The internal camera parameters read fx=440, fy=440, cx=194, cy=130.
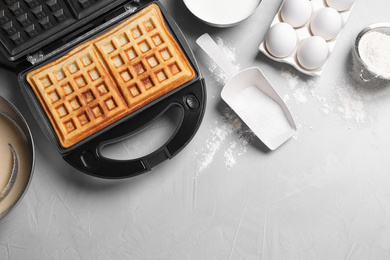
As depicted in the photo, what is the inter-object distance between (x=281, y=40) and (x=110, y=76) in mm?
532

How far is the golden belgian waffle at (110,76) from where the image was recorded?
1.27 meters

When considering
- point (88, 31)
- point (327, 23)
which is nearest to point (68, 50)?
point (88, 31)

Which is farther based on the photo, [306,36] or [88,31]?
[306,36]

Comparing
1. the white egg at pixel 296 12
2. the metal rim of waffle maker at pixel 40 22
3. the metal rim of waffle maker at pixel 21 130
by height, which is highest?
the metal rim of waffle maker at pixel 40 22

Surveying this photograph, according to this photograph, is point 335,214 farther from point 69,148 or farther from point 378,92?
point 69,148

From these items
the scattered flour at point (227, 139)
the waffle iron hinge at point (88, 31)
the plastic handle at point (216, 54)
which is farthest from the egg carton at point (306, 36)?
the waffle iron hinge at point (88, 31)

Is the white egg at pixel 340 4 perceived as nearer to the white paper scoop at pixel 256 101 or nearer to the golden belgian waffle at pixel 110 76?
the white paper scoop at pixel 256 101

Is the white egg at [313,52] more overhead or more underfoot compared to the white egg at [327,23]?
more underfoot

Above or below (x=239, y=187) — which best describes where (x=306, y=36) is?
above

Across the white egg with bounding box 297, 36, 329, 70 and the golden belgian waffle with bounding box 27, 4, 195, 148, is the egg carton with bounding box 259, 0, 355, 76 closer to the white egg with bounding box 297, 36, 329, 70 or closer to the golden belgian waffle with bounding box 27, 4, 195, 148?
the white egg with bounding box 297, 36, 329, 70

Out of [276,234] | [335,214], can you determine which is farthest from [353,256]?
[276,234]

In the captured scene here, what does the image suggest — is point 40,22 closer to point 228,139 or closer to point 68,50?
point 68,50

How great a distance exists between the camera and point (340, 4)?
54.2 inches

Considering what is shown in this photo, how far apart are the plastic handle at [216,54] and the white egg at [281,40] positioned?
141 mm
